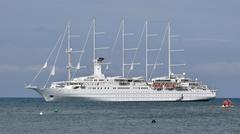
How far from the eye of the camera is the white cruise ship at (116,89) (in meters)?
182

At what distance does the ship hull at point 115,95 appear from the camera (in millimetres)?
181750

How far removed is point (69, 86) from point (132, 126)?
96.7 meters

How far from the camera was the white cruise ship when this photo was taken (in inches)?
7170

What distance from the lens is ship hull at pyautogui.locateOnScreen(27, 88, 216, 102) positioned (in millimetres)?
181750

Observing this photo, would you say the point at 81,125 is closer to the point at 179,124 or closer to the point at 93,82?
the point at 179,124

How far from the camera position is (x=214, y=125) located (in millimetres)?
88812

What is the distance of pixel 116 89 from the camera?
607 ft

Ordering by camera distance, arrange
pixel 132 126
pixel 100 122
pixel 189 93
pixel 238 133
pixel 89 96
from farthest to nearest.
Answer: pixel 189 93 → pixel 89 96 → pixel 100 122 → pixel 132 126 → pixel 238 133

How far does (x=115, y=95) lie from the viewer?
605 ft

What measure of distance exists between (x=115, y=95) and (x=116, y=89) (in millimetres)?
1453

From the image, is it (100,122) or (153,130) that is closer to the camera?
(153,130)

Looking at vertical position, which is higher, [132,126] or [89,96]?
[89,96]

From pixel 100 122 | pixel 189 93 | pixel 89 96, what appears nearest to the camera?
pixel 100 122

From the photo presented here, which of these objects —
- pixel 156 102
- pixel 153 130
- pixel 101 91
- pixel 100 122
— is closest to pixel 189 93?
pixel 156 102
